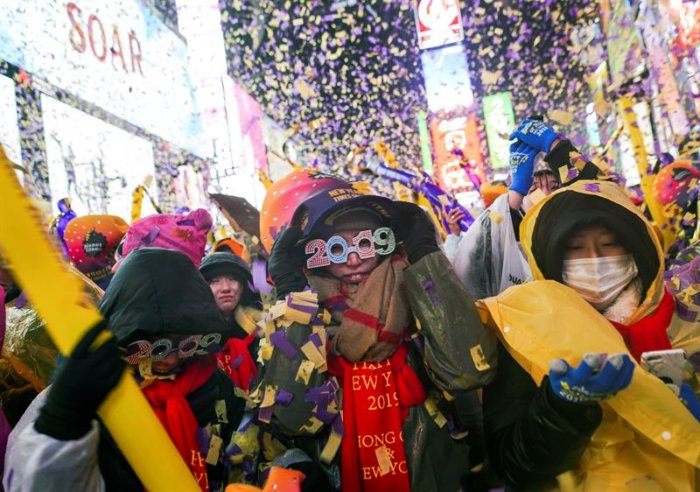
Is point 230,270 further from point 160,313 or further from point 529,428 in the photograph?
point 529,428

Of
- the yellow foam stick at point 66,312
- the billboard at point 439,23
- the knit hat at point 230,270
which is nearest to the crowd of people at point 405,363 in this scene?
the yellow foam stick at point 66,312

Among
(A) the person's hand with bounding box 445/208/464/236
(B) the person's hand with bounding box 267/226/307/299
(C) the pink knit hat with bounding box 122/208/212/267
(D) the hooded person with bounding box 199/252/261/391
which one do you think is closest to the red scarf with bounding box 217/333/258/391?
(D) the hooded person with bounding box 199/252/261/391

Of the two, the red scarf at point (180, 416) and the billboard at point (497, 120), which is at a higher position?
the billboard at point (497, 120)

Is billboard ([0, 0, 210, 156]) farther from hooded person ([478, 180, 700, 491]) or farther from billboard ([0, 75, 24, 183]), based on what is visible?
hooded person ([478, 180, 700, 491])

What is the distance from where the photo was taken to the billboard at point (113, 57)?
9055 millimetres

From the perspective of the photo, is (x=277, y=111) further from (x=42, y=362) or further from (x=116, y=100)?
(x=42, y=362)

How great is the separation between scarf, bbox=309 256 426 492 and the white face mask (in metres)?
0.66

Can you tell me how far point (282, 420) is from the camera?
194cm

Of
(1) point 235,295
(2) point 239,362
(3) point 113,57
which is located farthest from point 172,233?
(3) point 113,57

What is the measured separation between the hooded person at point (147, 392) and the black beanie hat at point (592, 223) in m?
1.27

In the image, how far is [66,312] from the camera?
46.3 inches

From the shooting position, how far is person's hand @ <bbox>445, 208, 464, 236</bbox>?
16.4 feet

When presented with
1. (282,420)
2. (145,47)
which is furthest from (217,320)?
(145,47)

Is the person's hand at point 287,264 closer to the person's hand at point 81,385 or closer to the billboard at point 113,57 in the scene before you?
the person's hand at point 81,385
